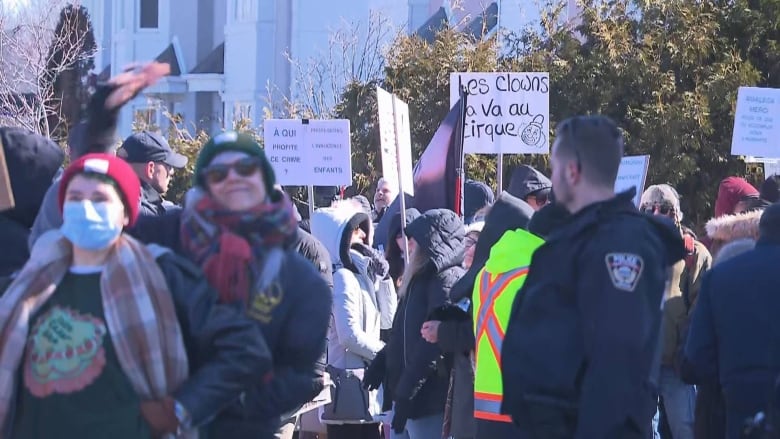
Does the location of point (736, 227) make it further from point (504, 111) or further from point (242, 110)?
point (242, 110)

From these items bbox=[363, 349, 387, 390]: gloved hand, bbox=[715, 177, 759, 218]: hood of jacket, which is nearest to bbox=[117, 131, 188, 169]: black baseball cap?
bbox=[363, 349, 387, 390]: gloved hand

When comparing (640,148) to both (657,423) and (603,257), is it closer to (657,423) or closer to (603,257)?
(657,423)

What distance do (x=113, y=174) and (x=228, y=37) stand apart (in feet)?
121

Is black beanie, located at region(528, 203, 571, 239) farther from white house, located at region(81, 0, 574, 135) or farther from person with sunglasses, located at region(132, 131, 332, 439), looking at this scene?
white house, located at region(81, 0, 574, 135)

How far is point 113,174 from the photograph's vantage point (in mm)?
4473

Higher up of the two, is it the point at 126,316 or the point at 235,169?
the point at 235,169

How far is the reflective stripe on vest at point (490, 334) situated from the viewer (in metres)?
5.32

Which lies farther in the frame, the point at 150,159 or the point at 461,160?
the point at 461,160

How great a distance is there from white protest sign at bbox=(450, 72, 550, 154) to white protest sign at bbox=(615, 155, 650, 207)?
2.25ft

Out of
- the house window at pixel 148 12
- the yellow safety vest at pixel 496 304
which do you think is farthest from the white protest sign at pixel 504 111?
the house window at pixel 148 12

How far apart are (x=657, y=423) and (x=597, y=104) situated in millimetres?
8298

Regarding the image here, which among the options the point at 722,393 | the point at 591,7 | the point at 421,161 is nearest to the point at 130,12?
the point at 591,7

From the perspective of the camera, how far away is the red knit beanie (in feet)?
14.6

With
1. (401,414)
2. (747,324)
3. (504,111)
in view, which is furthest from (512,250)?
(504,111)
